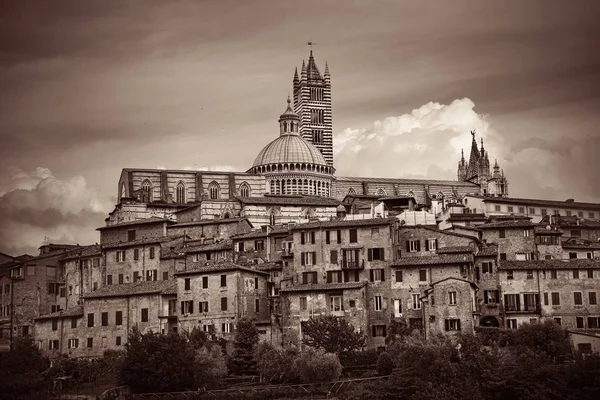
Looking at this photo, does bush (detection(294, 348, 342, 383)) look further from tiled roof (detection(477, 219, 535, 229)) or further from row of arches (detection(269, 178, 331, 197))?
row of arches (detection(269, 178, 331, 197))

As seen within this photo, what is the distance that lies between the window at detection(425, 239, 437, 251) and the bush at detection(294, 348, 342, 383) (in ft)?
47.9

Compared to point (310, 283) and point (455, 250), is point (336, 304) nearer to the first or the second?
point (310, 283)

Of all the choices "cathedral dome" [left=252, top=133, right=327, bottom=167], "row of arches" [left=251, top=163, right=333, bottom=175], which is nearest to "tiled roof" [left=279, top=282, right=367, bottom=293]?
"row of arches" [left=251, top=163, right=333, bottom=175]

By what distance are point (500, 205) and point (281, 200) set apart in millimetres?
19056

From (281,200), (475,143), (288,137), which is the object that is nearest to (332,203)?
(281,200)

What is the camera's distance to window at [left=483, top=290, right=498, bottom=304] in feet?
221

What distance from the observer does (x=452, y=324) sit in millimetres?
62156

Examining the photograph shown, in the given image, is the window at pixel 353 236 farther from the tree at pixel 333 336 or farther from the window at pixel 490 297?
the window at pixel 490 297

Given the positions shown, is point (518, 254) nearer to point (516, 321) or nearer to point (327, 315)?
point (516, 321)

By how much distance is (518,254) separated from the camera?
71.4m

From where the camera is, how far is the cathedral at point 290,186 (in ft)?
310

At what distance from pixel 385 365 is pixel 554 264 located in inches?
615

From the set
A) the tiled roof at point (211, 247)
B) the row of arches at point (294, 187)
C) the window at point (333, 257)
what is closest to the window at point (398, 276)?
the window at point (333, 257)

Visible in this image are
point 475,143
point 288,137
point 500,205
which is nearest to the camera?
point 500,205
